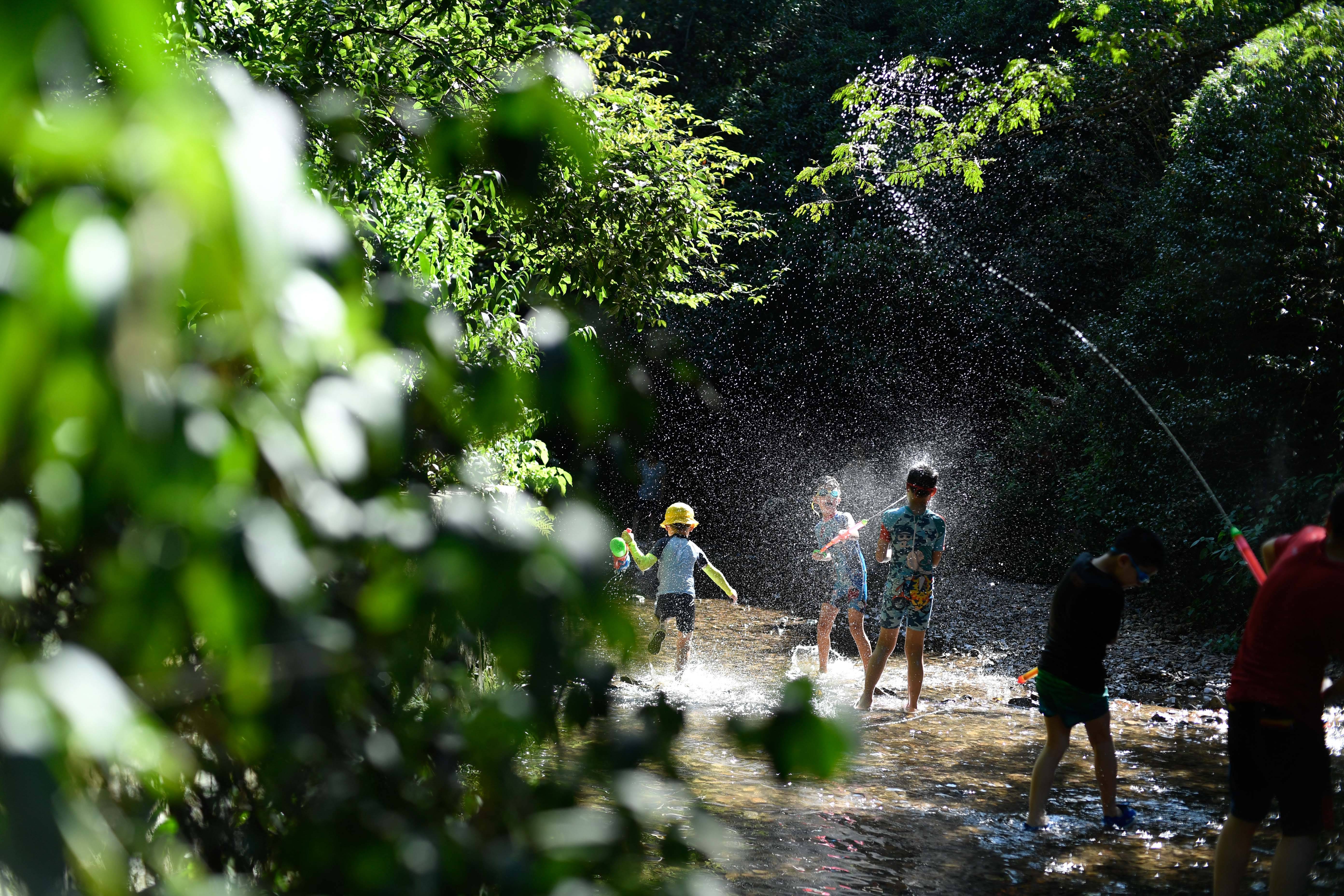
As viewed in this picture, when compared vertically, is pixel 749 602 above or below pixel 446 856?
below

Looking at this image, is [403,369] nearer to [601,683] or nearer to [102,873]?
[601,683]

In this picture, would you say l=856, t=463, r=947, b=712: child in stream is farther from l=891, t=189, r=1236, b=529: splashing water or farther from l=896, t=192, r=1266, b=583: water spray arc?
l=891, t=189, r=1236, b=529: splashing water

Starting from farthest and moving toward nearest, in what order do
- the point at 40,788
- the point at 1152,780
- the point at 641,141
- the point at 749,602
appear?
the point at 749,602 → the point at 641,141 → the point at 1152,780 → the point at 40,788

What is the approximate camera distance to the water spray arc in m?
7.30

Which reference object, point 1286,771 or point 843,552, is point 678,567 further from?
point 1286,771

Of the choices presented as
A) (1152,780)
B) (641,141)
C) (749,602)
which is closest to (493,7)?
(641,141)

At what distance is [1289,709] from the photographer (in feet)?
12.5

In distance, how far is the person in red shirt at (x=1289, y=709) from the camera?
3723 millimetres

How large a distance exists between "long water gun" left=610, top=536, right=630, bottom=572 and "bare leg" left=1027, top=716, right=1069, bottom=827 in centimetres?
219

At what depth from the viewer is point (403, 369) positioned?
1.13 m

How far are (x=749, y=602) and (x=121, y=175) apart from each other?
569 inches

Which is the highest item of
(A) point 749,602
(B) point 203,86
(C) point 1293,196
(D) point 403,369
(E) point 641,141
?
(C) point 1293,196

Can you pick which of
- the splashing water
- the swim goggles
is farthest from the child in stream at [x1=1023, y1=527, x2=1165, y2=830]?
the splashing water

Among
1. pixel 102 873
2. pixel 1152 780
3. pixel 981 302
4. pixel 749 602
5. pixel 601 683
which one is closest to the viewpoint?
pixel 102 873
